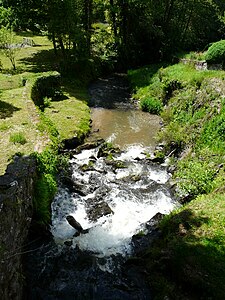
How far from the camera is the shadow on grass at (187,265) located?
9469 millimetres

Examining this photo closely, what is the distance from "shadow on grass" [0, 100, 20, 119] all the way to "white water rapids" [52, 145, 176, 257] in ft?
16.2

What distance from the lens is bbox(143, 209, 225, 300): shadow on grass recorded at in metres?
9.47

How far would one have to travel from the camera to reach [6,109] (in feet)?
67.3

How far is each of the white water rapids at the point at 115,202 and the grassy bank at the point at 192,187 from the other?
3.99ft

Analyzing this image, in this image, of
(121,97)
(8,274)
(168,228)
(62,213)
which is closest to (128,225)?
(168,228)

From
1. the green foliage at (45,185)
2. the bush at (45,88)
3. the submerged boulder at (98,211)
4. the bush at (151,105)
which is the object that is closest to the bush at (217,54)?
the bush at (151,105)

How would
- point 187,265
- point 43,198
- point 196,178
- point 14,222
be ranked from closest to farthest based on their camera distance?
point 14,222
point 187,265
point 43,198
point 196,178

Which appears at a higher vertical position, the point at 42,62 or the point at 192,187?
the point at 42,62

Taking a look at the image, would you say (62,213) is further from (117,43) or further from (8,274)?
(117,43)

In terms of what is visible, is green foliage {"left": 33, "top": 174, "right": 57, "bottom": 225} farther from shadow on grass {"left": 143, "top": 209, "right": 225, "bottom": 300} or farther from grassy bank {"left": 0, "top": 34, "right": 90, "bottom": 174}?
shadow on grass {"left": 143, "top": 209, "right": 225, "bottom": 300}

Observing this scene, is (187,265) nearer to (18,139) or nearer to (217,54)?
(18,139)

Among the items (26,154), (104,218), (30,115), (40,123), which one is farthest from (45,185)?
(30,115)

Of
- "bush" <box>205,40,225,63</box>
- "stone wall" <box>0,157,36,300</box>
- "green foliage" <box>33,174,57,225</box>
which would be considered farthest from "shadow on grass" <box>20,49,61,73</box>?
"stone wall" <box>0,157,36,300</box>

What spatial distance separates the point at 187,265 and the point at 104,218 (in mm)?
4679
